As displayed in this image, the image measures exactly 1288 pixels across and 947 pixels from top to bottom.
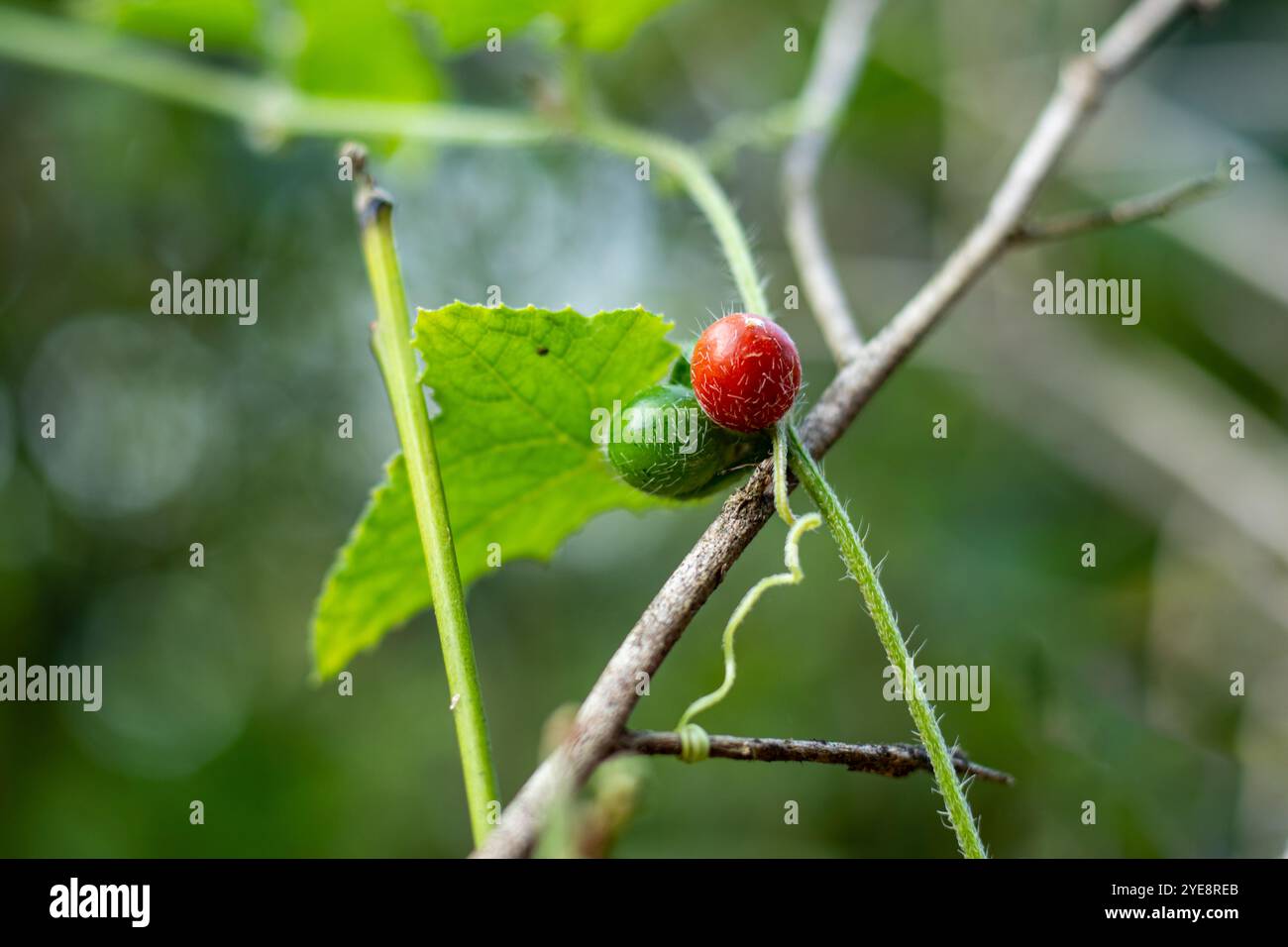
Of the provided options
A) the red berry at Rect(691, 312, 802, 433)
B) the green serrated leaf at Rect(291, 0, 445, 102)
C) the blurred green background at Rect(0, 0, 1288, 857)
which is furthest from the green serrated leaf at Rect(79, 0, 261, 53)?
the red berry at Rect(691, 312, 802, 433)

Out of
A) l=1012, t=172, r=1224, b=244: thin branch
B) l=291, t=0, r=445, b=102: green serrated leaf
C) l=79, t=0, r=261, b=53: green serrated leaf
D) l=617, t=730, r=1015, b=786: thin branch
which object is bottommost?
l=617, t=730, r=1015, b=786: thin branch

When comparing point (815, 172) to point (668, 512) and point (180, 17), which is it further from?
point (668, 512)

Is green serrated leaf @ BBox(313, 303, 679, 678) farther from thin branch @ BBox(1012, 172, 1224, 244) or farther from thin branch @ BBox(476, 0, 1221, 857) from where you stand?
thin branch @ BBox(1012, 172, 1224, 244)

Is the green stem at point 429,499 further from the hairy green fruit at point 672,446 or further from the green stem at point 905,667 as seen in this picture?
the green stem at point 905,667

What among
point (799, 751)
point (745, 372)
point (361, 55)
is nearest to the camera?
point (799, 751)

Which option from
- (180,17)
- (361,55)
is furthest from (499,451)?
(180,17)

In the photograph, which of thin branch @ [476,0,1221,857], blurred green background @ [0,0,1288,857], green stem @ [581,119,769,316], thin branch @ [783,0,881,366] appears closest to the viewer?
thin branch @ [476,0,1221,857]
